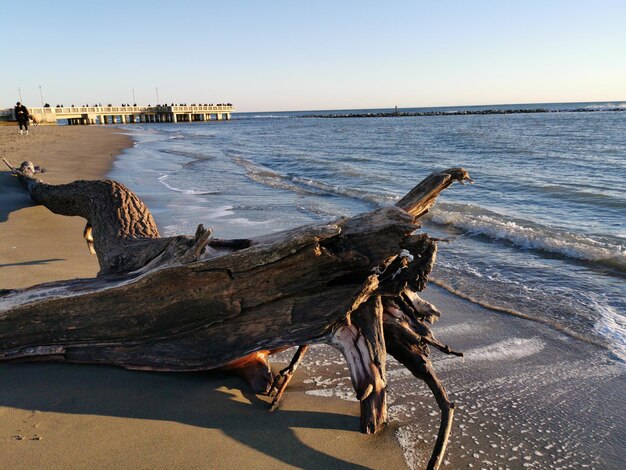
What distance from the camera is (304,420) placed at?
3.08 metres

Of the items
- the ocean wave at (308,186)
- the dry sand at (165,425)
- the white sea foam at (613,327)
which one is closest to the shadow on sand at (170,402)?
the dry sand at (165,425)

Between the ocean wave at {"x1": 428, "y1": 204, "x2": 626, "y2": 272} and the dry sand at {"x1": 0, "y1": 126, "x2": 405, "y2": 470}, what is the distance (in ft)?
18.6

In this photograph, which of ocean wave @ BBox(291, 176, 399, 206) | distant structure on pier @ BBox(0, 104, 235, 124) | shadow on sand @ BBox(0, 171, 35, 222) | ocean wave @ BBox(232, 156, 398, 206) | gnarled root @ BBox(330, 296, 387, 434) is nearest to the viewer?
gnarled root @ BBox(330, 296, 387, 434)

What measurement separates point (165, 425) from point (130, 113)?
84.9 m

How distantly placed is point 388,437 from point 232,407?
101 centimetres

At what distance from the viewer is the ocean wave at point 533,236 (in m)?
7.32

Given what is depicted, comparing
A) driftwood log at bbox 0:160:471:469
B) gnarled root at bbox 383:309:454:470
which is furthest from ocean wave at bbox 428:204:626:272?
driftwood log at bbox 0:160:471:469

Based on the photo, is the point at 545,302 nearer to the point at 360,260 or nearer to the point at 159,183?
the point at 360,260

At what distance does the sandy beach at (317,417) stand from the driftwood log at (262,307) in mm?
172

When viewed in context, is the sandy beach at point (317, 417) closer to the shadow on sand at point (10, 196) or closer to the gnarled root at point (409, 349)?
the gnarled root at point (409, 349)

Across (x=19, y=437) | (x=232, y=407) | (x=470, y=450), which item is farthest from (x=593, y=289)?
(x=19, y=437)

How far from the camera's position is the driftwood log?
284 centimetres

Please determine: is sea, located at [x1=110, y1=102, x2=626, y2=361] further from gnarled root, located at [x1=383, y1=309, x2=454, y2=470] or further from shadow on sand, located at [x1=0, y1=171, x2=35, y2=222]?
gnarled root, located at [x1=383, y1=309, x2=454, y2=470]

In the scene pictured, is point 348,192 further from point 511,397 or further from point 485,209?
point 511,397
